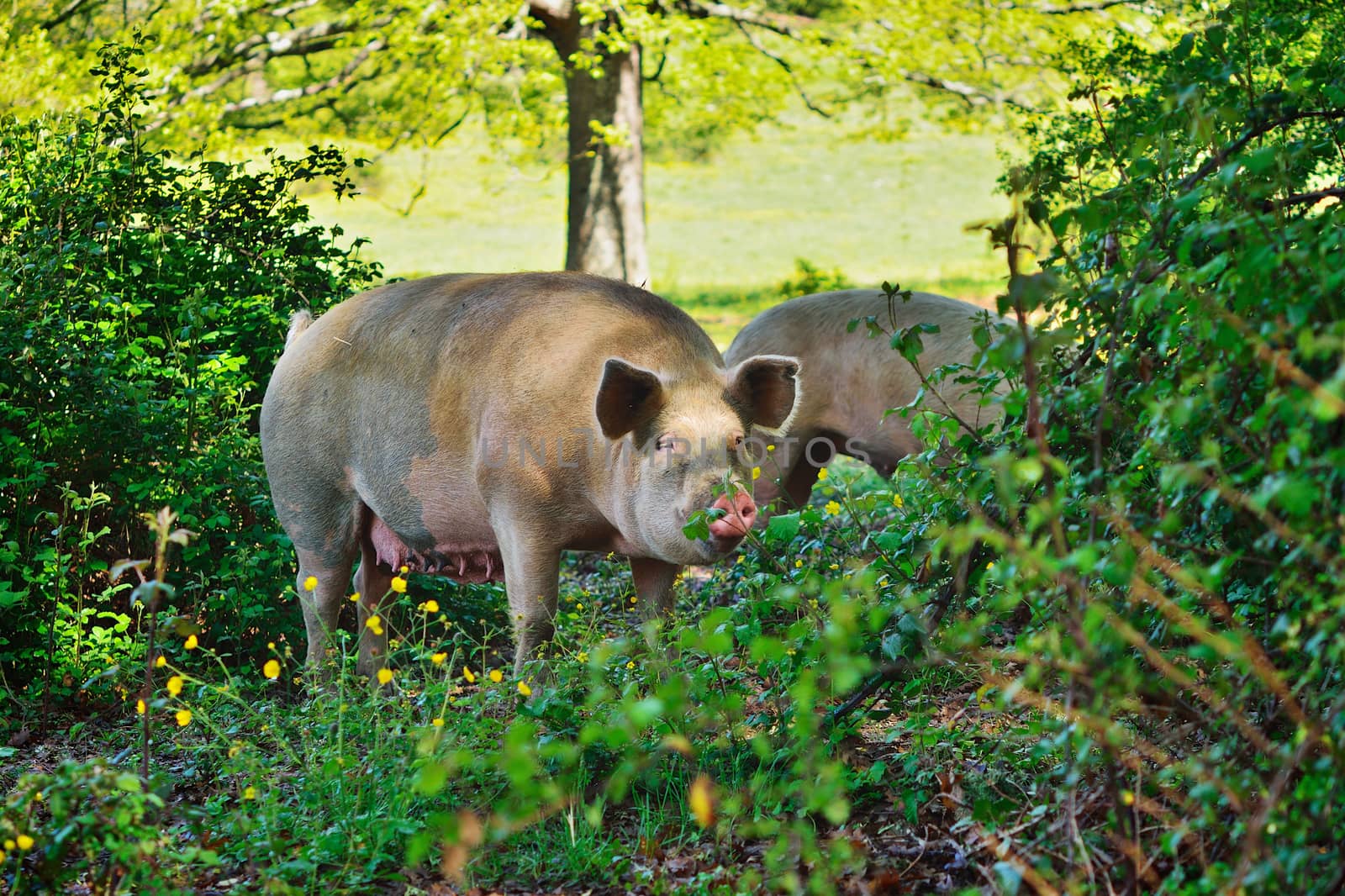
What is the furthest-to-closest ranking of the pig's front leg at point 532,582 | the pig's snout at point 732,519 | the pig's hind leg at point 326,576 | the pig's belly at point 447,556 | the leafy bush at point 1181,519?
the pig's hind leg at point 326,576
the pig's belly at point 447,556
the pig's front leg at point 532,582
the pig's snout at point 732,519
the leafy bush at point 1181,519

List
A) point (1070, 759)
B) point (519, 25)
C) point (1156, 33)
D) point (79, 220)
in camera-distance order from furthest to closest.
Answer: point (519, 25), point (1156, 33), point (79, 220), point (1070, 759)

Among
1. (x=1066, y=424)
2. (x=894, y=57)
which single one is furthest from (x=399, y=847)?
(x=894, y=57)

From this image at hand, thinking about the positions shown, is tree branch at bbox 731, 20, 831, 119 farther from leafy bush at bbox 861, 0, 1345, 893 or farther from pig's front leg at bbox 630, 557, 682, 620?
leafy bush at bbox 861, 0, 1345, 893

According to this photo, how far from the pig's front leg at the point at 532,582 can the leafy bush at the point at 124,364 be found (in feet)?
4.49

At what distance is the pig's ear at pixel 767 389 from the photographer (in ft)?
17.6

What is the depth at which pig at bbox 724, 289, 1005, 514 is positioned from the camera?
7.50 m

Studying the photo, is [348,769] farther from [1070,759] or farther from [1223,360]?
[1223,360]

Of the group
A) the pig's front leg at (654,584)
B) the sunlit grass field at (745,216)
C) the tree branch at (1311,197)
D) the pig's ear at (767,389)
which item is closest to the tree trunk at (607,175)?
the sunlit grass field at (745,216)

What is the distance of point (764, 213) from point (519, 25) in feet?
78.1

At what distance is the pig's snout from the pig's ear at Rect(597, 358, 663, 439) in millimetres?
544

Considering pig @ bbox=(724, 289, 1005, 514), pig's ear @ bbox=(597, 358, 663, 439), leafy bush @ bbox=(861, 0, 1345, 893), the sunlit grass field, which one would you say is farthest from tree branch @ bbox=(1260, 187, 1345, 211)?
the sunlit grass field

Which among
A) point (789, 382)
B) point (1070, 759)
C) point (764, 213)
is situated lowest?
point (764, 213)

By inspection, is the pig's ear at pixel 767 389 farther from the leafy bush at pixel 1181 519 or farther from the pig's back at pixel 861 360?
the pig's back at pixel 861 360

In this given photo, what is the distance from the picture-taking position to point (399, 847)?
12.8ft
